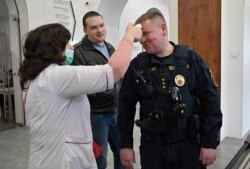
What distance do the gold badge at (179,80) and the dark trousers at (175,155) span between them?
31 cm

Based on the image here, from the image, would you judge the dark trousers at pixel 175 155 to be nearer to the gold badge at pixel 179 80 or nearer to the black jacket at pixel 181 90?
the black jacket at pixel 181 90

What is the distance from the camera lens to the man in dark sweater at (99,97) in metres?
2.24

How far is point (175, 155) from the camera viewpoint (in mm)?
1627

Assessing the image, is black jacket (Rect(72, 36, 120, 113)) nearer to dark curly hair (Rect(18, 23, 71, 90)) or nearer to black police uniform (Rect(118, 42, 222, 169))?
black police uniform (Rect(118, 42, 222, 169))

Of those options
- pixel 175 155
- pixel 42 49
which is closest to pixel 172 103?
pixel 175 155

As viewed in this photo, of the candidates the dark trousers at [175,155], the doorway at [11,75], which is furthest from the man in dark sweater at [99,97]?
the doorway at [11,75]

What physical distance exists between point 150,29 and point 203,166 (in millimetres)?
834

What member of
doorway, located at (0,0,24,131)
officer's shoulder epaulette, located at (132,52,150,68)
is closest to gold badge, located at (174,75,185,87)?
officer's shoulder epaulette, located at (132,52,150,68)

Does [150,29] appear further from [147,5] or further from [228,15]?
[147,5]

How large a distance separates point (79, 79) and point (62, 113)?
0.62 ft

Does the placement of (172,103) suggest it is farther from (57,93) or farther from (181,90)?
(57,93)

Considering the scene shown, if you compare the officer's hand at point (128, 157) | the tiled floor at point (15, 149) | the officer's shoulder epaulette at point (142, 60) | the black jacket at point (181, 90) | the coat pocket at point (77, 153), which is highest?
the officer's shoulder epaulette at point (142, 60)

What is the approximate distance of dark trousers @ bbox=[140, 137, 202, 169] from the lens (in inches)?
64.1

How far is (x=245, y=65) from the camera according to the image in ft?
13.8
